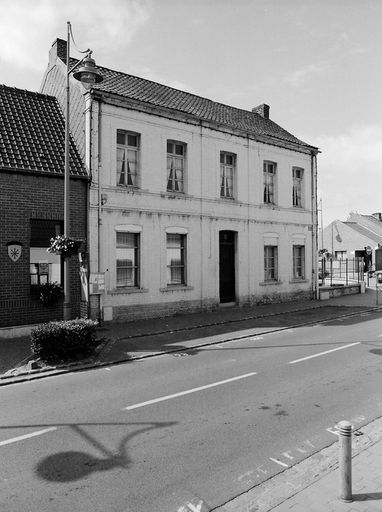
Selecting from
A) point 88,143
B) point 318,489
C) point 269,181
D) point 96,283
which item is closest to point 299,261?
point 269,181

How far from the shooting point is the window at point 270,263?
21156 millimetres

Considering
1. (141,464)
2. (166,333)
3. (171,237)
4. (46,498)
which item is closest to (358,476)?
(141,464)

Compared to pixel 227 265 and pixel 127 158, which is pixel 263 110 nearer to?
pixel 227 265

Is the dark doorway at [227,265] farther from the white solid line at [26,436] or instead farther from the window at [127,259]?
the white solid line at [26,436]

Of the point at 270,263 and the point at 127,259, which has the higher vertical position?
the point at 127,259

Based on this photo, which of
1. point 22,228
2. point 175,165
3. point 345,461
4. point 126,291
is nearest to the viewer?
point 345,461

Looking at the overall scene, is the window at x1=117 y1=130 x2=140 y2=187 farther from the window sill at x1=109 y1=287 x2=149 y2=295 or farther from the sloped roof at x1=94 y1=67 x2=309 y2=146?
the window sill at x1=109 y1=287 x2=149 y2=295

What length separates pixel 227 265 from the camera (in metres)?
19.4

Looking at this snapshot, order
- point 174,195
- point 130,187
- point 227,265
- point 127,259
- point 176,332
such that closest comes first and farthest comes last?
point 176,332 → point 130,187 → point 127,259 → point 174,195 → point 227,265

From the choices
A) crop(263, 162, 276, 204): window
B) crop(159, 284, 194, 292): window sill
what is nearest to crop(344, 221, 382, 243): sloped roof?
crop(263, 162, 276, 204): window

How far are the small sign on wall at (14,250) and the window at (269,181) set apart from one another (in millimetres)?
12539

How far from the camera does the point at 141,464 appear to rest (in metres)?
5.02

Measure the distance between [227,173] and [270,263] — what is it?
5.23m

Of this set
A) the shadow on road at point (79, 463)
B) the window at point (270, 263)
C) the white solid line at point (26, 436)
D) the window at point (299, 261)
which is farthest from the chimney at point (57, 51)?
the shadow on road at point (79, 463)
